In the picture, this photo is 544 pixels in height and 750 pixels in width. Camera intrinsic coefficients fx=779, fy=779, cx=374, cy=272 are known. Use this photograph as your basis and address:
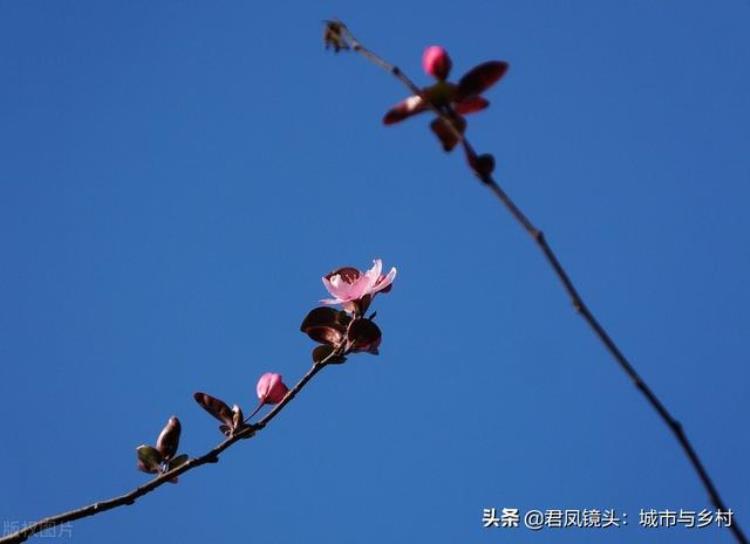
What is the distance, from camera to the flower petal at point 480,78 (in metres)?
1.09

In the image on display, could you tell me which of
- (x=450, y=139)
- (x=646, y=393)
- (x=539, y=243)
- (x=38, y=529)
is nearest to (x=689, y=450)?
(x=646, y=393)

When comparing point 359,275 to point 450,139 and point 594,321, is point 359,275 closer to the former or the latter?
point 450,139

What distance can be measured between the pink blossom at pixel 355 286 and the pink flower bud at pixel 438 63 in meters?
0.91

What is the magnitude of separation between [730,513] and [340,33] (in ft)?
2.54

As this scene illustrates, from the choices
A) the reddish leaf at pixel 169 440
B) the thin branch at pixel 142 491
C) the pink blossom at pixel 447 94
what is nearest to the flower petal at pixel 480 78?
the pink blossom at pixel 447 94

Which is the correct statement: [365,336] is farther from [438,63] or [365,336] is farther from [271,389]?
[438,63]

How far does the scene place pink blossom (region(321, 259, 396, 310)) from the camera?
1958 mm

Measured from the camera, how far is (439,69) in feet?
3.62

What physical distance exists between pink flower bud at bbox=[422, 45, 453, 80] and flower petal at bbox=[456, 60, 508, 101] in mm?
31

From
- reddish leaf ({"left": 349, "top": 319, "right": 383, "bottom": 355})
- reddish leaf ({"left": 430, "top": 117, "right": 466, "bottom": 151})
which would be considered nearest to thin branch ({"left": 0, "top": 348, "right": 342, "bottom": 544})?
reddish leaf ({"left": 349, "top": 319, "right": 383, "bottom": 355})

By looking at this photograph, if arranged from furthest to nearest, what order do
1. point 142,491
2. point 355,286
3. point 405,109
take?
point 355,286 → point 142,491 → point 405,109

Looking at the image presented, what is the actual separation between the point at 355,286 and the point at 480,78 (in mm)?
937

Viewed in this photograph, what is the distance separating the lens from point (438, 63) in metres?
1.10

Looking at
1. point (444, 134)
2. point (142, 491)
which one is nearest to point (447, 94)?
point (444, 134)
